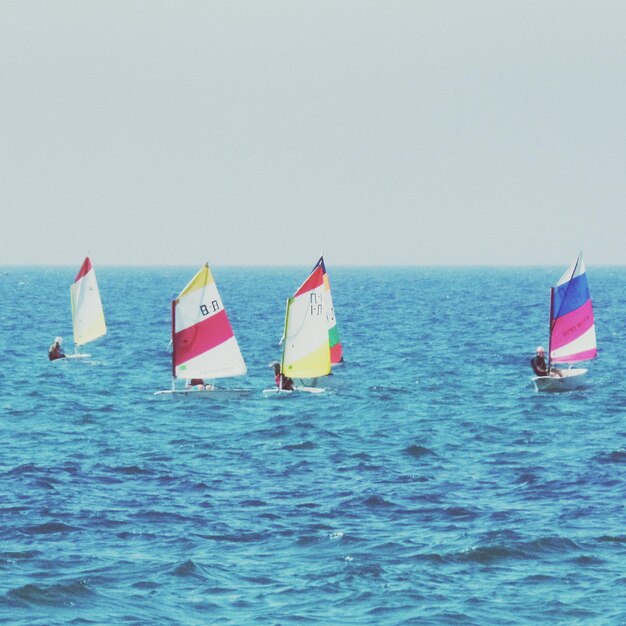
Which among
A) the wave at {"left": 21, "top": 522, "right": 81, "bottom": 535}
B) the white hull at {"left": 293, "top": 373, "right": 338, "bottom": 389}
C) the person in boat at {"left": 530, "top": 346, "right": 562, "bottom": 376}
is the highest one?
the person in boat at {"left": 530, "top": 346, "right": 562, "bottom": 376}

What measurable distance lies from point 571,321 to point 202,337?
15.6 metres

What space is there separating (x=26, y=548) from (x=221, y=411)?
2033 cm

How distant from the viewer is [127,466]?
33562mm

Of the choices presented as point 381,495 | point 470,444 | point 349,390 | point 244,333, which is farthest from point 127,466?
point 244,333

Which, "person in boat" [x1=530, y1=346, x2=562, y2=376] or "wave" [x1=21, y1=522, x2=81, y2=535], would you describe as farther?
"person in boat" [x1=530, y1=346, x2=562, y2=376]

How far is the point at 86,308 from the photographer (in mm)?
67625

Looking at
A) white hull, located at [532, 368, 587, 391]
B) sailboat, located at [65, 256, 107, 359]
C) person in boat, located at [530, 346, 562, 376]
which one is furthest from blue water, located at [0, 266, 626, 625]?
sailboat, located at [65, 256, 107, 359]

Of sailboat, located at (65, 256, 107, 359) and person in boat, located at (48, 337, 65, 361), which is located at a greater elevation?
sailboat, located at (65, 256, 107, 359)

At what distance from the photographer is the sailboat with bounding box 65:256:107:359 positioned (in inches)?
2643

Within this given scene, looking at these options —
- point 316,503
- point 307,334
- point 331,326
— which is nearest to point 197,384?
point 307,334

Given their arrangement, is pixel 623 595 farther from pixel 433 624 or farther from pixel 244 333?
pixel 244 333

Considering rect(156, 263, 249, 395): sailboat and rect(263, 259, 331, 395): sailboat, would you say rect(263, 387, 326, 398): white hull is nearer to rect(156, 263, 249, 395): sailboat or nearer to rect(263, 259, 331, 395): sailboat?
rect(263, 259, 331, 395): sailboat

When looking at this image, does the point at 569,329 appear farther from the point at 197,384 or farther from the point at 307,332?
the point at 197,384

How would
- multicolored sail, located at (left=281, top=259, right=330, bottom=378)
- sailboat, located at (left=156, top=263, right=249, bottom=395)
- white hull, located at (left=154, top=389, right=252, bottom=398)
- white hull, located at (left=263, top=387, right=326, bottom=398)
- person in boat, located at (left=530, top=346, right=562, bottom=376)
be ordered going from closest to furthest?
sailboat, located at (left=156, top=263, right=249, bottom=395), white hull, located at (left=154, top=389, right=252, bottom=398), multicolored sail, located at (left=281, top=259, right=330, bottom=378), white hull, located at (left=263, top=387, right=326, bottom=398), person in boat, located at (left=530, top=346, right=562, bottom=376)
